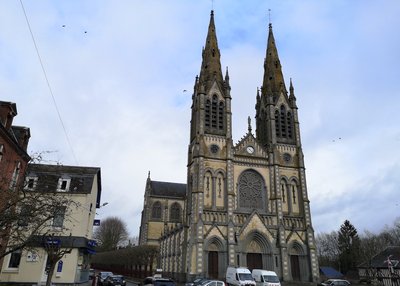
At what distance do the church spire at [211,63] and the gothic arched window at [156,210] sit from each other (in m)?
31.6

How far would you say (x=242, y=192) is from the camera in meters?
43.6

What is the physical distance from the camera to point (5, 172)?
1900cm

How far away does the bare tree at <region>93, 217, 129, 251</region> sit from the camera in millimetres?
89688

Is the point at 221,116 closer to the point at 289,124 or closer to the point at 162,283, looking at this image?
the point at 289,124

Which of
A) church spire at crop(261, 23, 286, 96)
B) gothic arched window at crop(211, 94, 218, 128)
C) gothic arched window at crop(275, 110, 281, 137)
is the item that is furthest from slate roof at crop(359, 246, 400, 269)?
gothic arched window at crop(211, 94, 218, 128)

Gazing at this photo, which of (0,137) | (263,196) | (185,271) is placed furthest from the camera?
(263,196)

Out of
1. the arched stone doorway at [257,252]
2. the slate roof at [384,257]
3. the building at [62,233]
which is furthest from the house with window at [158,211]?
the building at [62,233]

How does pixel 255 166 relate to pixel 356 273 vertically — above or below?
above

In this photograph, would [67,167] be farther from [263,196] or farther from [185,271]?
[263,196]

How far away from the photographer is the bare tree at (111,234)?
294ft

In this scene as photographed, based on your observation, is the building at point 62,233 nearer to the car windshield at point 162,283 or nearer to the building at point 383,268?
the car windshield at point 162,283

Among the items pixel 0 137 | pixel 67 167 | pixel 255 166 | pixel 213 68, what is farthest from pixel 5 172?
pixel 213 68

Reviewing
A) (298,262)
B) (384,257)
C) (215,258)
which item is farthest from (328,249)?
(215,258)

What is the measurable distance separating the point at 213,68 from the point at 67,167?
29.1m
